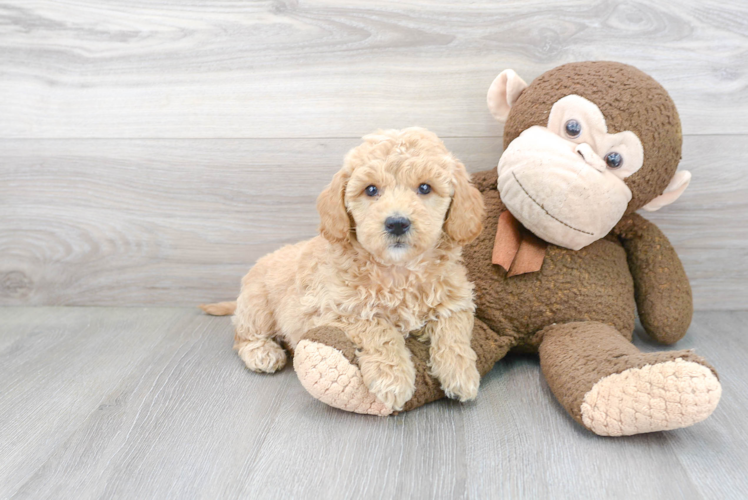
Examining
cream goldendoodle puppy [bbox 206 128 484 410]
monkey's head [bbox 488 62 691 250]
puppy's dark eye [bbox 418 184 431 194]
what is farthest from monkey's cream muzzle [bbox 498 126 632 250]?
puppy's dark eye [bbox 418 184 431 194]

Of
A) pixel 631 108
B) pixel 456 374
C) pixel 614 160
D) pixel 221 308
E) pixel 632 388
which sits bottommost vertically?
pixel 221 308

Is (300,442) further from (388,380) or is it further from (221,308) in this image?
(221,308)

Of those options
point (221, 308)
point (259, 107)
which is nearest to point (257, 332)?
point (221, 308)

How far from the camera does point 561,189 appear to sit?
1.28 metres

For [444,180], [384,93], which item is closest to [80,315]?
[384,93]

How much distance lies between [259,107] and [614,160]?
105 centimetres

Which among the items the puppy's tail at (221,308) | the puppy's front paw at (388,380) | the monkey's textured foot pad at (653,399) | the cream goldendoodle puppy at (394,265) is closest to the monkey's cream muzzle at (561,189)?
the cream goldendoodle puppy at (394,265)

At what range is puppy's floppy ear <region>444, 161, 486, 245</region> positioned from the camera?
1205 mm

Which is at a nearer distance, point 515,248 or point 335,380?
point 335,380

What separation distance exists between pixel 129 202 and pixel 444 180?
119 cm

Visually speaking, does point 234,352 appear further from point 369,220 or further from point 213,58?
point 213,58

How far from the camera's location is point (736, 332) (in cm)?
168

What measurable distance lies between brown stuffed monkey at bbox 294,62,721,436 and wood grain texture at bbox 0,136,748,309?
1.04 feet

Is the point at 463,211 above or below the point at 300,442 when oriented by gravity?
above
